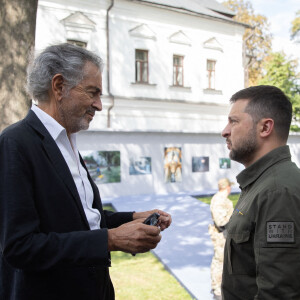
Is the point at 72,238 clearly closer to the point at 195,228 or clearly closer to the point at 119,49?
the point at 195,228

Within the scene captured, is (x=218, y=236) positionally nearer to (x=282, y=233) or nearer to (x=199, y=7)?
(x=282, y=233)

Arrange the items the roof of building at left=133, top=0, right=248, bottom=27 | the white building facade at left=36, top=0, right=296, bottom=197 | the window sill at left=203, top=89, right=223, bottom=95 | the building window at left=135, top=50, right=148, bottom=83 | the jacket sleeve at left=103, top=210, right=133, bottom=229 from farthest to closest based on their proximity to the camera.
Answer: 1. the window sill at left=203, top=89, right=223, bottom=95
2. the roof of building at left=133, top=0, right=248, bottom=27
3. the building window at left=135, top=50, right=148, bottom=83
4. the white building facade at left=36, top=0, right=296, bottom=197
5. the jacket sleeve at left=103, top=210, right=133, bottom=229

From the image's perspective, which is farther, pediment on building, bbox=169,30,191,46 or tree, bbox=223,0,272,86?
tree, bbox=223,0,272,86

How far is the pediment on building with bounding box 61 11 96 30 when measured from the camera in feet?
60.4

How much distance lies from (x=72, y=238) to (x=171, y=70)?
20.4 m

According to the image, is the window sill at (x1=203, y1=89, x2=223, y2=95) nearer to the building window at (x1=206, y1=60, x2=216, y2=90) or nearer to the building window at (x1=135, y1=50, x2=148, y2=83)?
the building window at (x1=206, y1=60, x2=216, y2=90)

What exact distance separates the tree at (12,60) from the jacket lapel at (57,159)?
189cm

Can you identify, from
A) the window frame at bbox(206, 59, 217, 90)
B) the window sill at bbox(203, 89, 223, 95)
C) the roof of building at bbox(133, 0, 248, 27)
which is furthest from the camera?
the window frame at bbox(206, 59, 217, 90)

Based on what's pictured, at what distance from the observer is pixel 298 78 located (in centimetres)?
2661

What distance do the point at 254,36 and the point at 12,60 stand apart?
3051 cm

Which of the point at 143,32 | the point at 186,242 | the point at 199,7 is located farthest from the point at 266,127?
the point at 199,7

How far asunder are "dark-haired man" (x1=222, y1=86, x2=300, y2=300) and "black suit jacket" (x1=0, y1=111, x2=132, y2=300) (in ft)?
2.29

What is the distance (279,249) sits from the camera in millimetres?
1642

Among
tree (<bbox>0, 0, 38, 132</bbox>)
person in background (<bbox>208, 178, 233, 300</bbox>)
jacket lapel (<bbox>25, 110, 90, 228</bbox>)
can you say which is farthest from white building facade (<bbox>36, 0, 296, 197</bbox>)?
jacket lapel (<bbox>25, 110, 90, 228</bbox>)
